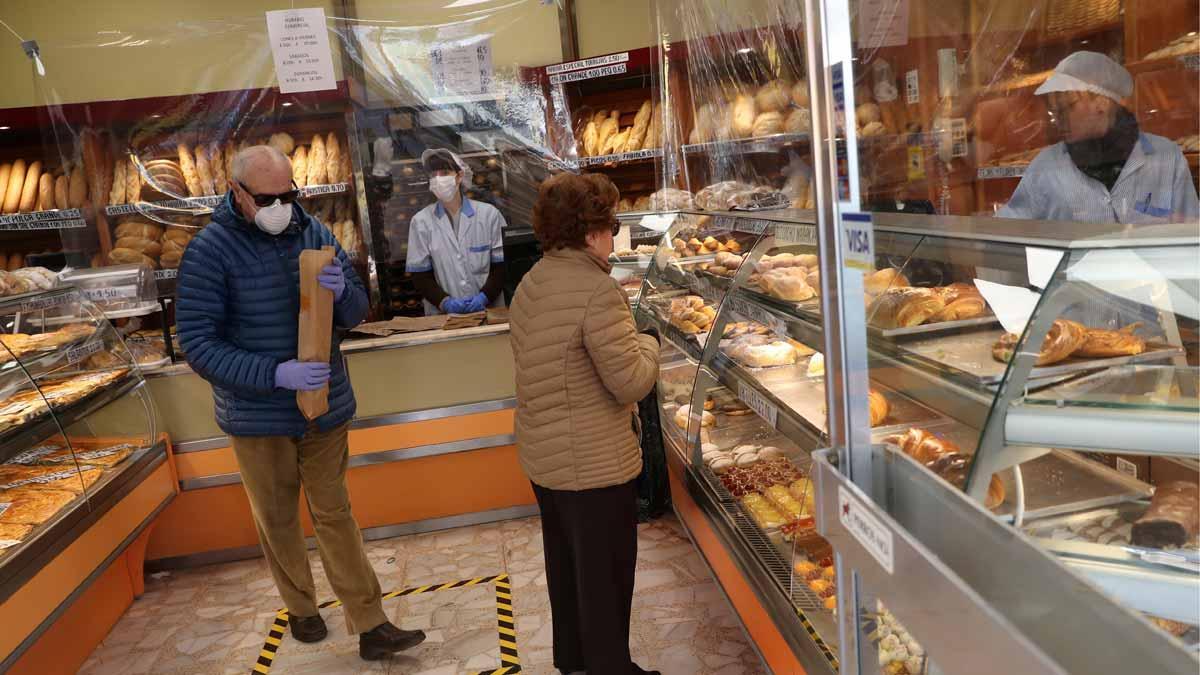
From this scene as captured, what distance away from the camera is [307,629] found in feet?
11.7

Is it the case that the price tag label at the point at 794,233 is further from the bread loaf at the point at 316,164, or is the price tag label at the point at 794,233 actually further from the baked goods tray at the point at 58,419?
the bread loaf at the point at 316,164

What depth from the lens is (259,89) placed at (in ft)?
19.3

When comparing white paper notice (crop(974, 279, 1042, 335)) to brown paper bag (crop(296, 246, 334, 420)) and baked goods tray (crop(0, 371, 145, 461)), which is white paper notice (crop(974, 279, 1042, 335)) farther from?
baked goods tray (crop(0, 371, 145, 461))

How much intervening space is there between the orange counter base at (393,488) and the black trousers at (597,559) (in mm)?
1667

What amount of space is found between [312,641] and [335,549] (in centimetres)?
49

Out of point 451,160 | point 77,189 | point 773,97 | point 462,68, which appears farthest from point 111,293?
point 773,97

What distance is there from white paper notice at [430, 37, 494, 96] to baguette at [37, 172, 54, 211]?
8.41ft

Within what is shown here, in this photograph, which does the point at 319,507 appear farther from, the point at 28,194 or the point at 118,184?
the point at 28,194

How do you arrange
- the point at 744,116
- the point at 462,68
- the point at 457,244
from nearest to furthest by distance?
the point at 744,116, the point at 457,244, the point at 462,68

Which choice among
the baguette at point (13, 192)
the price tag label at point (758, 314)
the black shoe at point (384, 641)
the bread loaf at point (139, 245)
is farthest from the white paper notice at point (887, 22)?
the baguette at point (13, 192)

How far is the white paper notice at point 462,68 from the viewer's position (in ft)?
19.9

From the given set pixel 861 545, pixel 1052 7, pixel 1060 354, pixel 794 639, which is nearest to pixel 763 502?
pixel 794 639

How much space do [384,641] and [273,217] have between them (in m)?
1.65

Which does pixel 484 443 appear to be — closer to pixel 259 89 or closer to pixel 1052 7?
pixel 259 89
